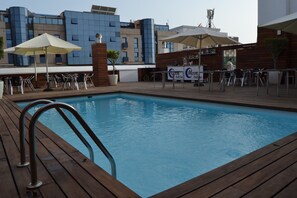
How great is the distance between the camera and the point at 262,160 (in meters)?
2.29

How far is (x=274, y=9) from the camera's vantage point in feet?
40.1

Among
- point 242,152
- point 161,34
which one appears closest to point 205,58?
point 242,152

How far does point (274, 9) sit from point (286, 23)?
7.06 metres

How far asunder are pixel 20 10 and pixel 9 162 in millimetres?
39149

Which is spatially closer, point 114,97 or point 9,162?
point 9,162

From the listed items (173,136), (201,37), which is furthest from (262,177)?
(201,37)

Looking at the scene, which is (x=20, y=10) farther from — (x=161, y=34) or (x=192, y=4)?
(x=192, y=4)

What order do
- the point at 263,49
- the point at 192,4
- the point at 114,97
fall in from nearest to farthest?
the point at 114,97 < the point at 263,49 < the point at 192,4

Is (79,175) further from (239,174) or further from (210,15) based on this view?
(210,15)

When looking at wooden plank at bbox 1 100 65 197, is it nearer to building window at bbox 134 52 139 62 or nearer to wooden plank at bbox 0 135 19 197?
wooden plank at bbox 0 135 19 197

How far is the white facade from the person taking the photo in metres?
11.7

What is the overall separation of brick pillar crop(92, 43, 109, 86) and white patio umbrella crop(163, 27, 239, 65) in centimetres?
Result: 365

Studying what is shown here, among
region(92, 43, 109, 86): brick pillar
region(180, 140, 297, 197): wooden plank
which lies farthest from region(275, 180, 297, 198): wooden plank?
Result: region(92, 43, 109, 86): brick pillar

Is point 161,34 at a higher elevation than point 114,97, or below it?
higher
